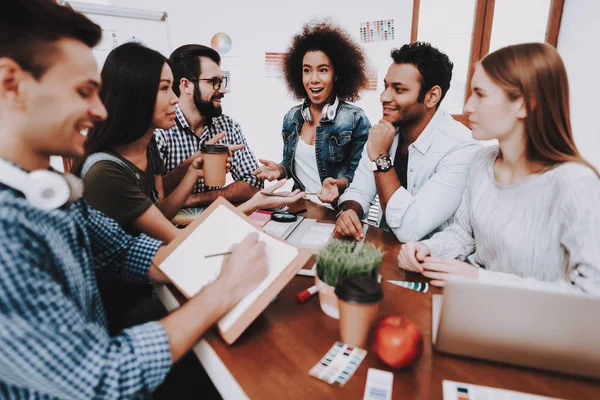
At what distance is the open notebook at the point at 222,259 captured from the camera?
0.85 m

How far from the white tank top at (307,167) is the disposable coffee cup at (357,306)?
6.08ft

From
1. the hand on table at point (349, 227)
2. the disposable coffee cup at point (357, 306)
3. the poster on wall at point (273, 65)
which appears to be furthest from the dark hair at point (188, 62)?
the disposable coffee cup at point (357, 306)

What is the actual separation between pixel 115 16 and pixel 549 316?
364 centimetres

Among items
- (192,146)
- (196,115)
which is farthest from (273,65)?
(192,146)

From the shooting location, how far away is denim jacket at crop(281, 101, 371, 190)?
2.56 metres

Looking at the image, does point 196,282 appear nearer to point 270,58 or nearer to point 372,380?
point 372,380

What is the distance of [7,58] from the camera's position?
0.64 meters

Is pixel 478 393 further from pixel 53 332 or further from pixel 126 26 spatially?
pixel 126 26

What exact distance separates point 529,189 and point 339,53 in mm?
1978

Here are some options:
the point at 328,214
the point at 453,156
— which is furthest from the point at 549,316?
the point at 328,214

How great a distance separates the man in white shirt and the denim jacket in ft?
2.13

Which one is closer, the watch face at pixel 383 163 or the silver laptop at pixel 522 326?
the silver laptop at pixel 522 326

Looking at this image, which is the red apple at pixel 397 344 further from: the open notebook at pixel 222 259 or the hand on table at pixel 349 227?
the hand on table at pixel 349 227

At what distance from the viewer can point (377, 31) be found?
3.93 meters
